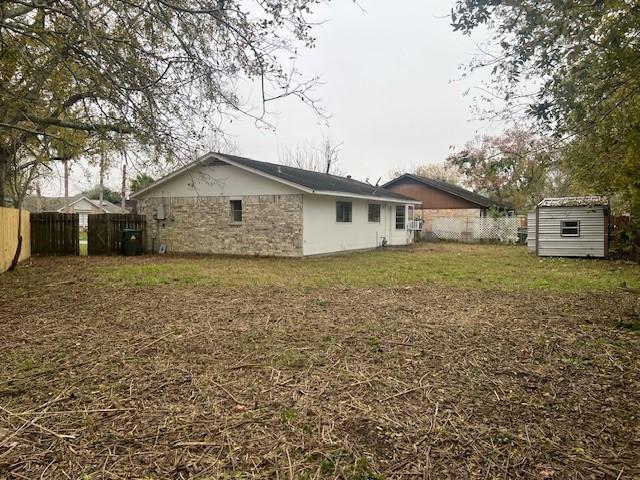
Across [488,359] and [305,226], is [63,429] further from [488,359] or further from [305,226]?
[305,226]

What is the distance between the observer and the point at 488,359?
14.0ft

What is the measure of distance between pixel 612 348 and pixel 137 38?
759 centimetres

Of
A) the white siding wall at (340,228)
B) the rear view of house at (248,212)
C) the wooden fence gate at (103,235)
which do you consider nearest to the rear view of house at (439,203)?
the white siding wall at (340,228)

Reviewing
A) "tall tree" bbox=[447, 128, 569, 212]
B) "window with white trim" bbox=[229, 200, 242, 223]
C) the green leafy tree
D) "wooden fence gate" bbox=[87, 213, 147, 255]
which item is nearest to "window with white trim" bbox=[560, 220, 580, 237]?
"tall tree" bbox=[447, 128, 569, 212]

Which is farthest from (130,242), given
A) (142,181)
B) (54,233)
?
(142,181)

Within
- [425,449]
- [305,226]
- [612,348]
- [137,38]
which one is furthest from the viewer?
[305,226]

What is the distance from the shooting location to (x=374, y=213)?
20719 millimetres

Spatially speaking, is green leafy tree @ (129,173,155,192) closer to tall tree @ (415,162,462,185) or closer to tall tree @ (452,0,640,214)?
tall tree @ (452,0,640,214)

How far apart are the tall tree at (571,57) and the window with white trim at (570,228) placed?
11.0 metres

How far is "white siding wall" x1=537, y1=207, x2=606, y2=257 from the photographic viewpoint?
575 inches

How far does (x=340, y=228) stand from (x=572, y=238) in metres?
8.58

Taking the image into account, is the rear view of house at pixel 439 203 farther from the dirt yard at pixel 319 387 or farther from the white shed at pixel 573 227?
the dirt yard at pixel 319 387

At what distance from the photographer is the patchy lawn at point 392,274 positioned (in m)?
9.12

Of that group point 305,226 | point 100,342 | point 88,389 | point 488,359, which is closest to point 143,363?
point 88,389
